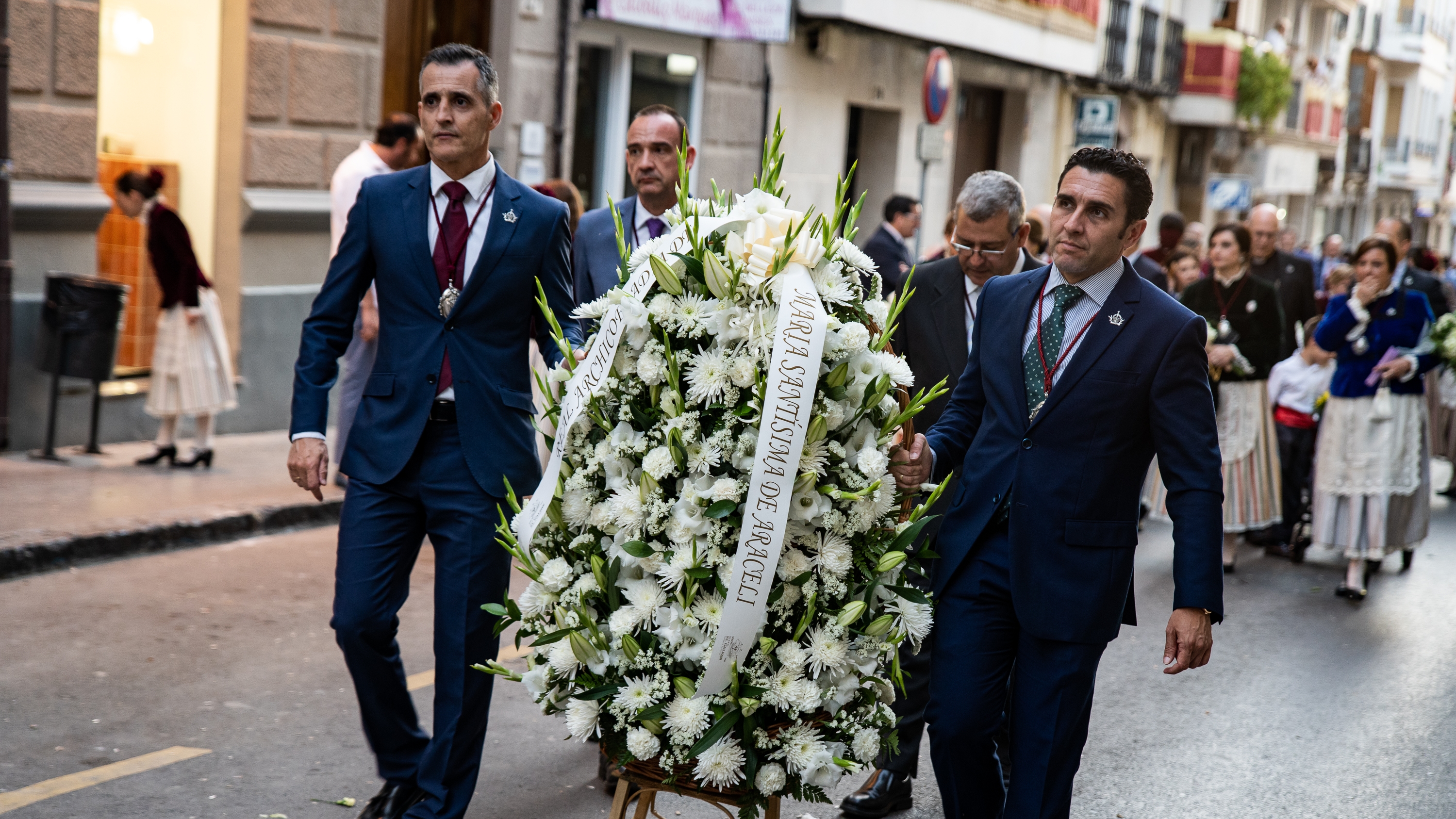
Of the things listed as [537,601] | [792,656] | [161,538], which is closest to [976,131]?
[161,538]

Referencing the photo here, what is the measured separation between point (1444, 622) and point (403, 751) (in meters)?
6.77

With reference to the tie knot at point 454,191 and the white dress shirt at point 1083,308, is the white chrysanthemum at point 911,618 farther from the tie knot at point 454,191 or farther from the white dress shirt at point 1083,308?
the tie knot at point 454,191

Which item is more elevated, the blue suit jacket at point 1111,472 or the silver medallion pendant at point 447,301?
the silver medallion pendant at point 447,301

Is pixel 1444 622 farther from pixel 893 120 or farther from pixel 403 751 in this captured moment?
pixel 893 120

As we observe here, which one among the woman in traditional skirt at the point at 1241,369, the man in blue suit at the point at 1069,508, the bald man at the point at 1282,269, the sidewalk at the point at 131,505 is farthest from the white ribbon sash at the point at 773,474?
the bald man at the point at 1282,269

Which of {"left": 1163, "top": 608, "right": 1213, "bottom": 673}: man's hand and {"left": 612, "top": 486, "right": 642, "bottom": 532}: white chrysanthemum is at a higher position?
{"left": 612, "top": 486, "right": 642, "bottom": 532}: white chrysanthemum

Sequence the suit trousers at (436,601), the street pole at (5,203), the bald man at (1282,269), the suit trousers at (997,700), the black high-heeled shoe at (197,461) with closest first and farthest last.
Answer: the suit trousers at (997,700) → the suit trousers at (436,601) → the street pole at (5,203) → the black high-heeled shoe at (197,461) → the bald man at (1282,269)

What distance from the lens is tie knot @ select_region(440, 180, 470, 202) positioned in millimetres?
4531

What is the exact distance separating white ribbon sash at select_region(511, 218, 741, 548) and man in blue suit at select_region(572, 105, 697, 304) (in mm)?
2248

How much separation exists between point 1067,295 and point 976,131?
71.1 feet

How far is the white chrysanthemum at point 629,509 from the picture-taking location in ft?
10.8

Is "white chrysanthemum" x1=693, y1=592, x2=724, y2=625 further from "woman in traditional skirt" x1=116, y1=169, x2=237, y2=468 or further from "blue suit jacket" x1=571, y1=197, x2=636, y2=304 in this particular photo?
"woman in traditional skirt" x1=116, y1=169, x2=237, y2=468

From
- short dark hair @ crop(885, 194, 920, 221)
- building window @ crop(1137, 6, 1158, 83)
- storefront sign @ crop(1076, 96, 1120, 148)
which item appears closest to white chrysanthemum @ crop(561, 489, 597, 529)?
short dark hair @ crop(885, 194, 920, 221)

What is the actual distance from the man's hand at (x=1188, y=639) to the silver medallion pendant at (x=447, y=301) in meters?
2.20
